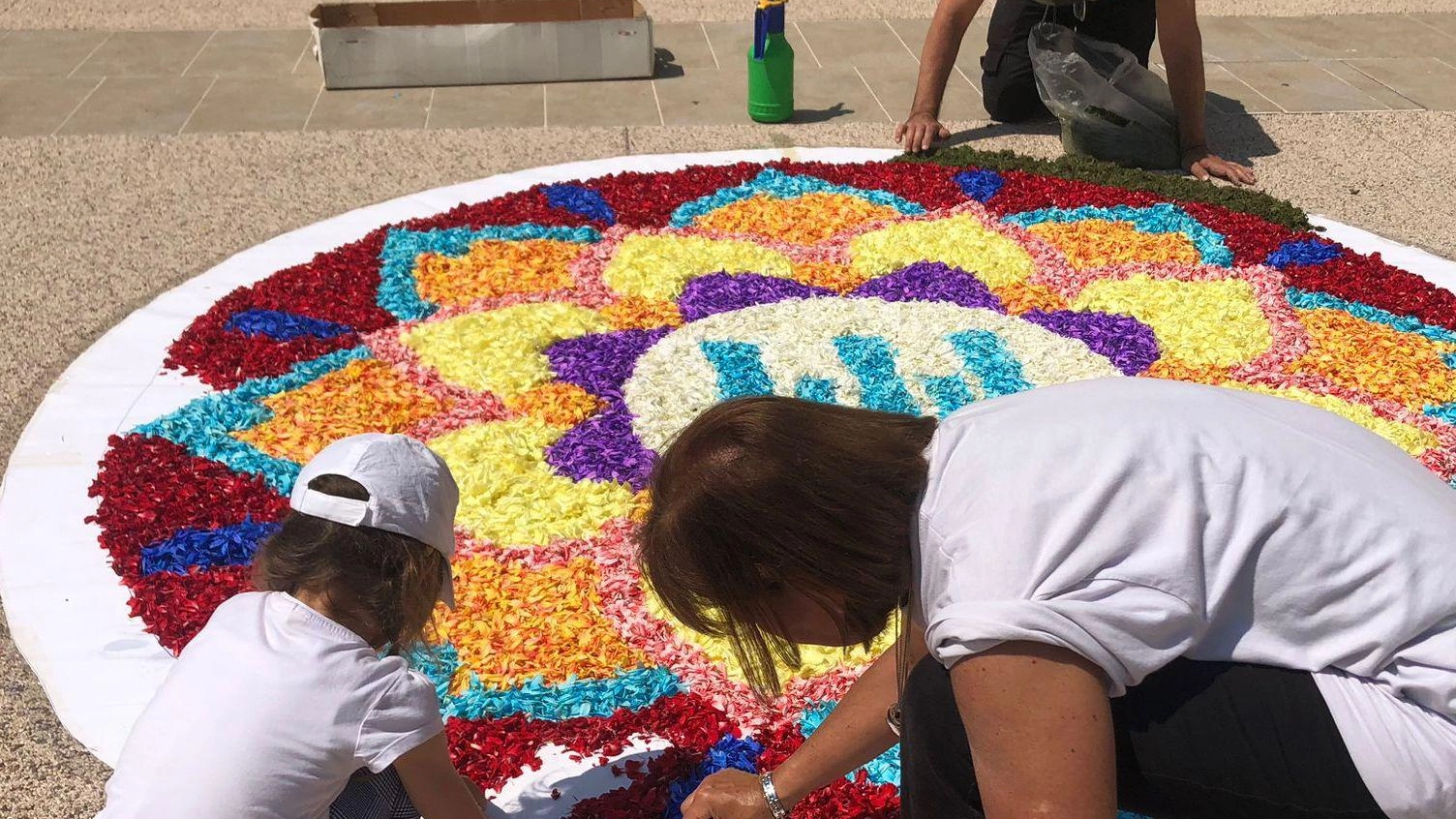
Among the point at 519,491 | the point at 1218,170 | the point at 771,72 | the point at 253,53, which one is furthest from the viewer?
the point at 253,53

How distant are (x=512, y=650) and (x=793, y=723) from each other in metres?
0.64

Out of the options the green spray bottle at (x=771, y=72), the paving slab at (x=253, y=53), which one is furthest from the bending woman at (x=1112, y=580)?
the paving slab at (x=253, y=53)

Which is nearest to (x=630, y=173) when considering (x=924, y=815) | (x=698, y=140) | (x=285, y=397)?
(x=698, y=140)

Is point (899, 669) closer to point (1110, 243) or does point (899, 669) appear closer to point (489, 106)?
point (1110, 243)

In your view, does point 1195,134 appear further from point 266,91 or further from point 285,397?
point 266,91

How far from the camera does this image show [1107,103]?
213 inches

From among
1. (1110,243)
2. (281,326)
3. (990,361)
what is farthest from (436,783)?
(1110,243)

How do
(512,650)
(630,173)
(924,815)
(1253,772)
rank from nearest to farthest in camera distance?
(1253,772)
(924,815)
(512,650)
(630,173)

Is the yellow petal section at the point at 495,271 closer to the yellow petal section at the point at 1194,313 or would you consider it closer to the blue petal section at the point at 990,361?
the blue petal section at the point at 990,361

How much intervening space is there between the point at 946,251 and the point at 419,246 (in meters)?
1.91

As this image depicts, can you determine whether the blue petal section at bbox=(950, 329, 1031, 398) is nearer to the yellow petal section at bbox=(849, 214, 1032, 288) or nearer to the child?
the yellow petal section at bbox=(849, 214, 1032, 288)

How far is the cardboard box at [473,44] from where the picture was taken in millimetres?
6430

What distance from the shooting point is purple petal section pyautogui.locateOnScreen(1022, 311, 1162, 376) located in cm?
387

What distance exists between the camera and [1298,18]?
799cm
